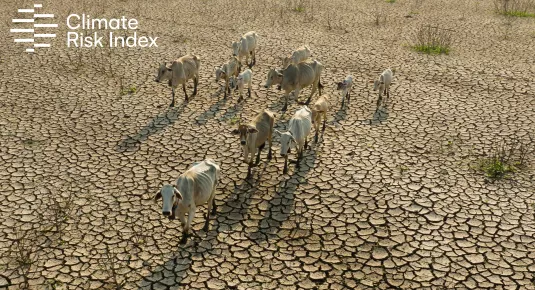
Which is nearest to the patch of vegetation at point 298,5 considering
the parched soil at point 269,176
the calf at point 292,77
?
the parched soil at point 269,176

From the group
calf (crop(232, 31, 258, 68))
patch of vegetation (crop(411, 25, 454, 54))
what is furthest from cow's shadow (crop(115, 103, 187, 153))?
patch of vegetation (crop(411, 25, 454, 54))

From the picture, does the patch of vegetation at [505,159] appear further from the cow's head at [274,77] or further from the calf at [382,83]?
the cow's head at [274,77]

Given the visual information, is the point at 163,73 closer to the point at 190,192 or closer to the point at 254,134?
the point at 254,134

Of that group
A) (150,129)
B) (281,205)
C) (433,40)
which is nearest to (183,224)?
(281,205)

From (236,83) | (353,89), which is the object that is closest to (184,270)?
(236,83)

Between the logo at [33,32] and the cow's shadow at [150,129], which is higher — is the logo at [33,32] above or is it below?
above

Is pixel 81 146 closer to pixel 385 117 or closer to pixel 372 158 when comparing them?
pixel 372 158

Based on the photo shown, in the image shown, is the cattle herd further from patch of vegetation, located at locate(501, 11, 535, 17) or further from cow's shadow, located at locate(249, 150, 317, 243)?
patch of vegetation, located at locate(501, 11, 535, 17)

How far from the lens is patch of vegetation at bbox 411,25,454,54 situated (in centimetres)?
2019

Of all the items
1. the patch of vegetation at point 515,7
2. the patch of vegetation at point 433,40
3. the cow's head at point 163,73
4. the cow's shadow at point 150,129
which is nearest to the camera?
the cow's shadow at point 150,129

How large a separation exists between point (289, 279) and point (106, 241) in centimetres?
372

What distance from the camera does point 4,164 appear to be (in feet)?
40.1

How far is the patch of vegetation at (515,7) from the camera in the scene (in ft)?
82.4

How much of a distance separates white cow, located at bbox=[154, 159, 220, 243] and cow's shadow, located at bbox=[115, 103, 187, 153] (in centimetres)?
388
